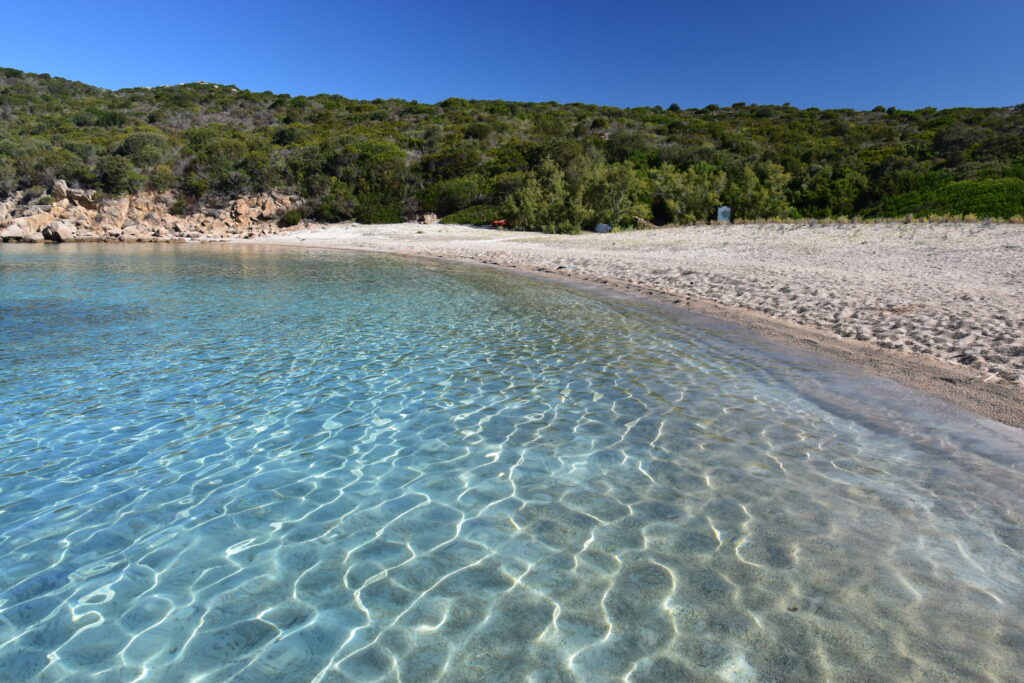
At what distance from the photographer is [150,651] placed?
2953 mm

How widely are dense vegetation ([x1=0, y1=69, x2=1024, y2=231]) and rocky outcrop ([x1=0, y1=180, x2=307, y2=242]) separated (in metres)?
1.49

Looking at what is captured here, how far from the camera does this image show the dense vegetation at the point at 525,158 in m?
33.8

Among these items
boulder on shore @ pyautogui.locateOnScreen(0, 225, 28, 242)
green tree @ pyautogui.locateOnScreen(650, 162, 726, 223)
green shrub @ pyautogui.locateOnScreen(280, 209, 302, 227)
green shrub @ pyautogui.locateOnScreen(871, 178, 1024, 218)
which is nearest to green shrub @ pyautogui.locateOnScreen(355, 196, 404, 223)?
green shrub @ pyautogui.locateOnScreen(280, 209, 302, 227)

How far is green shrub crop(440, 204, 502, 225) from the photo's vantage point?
39.9 m

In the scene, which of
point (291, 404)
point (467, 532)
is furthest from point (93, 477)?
point (467, 532)

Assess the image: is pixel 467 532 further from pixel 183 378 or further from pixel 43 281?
pixel 43 281

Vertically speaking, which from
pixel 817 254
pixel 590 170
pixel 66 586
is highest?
pixel 590 170

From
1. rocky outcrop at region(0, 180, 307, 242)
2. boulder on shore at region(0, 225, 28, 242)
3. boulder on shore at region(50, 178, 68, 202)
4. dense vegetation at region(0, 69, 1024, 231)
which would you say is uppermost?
dense vegetation at region(0, 69, 1024, 231)

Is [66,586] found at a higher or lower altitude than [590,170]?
lower

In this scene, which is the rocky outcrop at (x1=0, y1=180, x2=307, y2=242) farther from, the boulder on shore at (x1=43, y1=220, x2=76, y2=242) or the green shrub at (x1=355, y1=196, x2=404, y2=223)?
the green shrub at (x1=355, y1=196, x2=404, y2=223)

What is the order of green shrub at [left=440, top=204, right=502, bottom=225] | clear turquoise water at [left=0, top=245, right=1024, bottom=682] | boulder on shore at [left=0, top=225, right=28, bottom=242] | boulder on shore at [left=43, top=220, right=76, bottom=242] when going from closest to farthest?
clear turquoise water at [left=0, top=245, right=1024, bottom=682] < boulder on shore at [left=0, top=225, right=28, bottom=242] < boulder on shore at [left=43, top=220, right=76, bottom=242] < green shrub at [left=440, top=204, right=502, bottom=225]

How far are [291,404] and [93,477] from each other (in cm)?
213

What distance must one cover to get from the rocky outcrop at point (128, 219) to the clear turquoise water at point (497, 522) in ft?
121

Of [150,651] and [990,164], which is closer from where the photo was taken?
[150,651]
